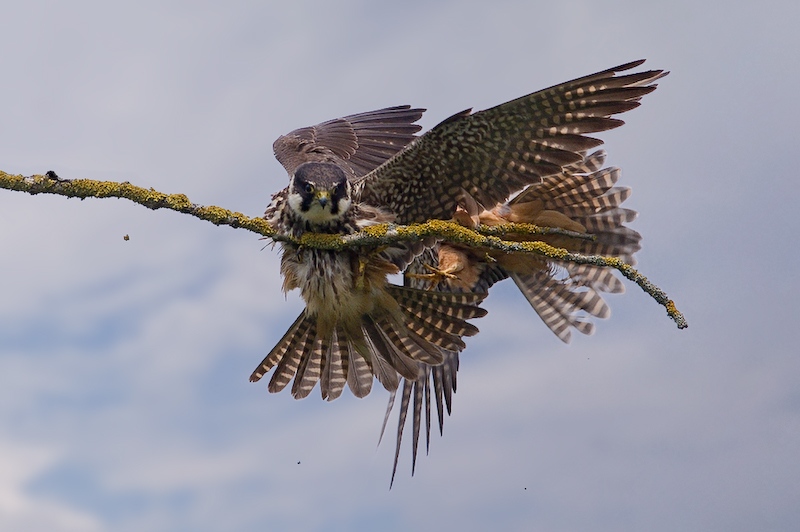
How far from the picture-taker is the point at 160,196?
363cm

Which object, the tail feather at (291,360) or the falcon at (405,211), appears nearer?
the falcon at (405,211)

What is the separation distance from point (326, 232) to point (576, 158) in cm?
140

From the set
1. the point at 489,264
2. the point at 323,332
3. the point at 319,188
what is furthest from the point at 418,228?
the point at 489,264

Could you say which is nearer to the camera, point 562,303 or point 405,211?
point 405,211

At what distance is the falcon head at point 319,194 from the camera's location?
172 inches

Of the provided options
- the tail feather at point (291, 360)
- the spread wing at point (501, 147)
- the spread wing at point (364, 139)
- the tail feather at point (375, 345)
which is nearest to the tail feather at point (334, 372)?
the tail feather at point (375, 345)

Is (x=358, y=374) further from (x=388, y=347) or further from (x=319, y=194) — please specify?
(x=319, y=194)

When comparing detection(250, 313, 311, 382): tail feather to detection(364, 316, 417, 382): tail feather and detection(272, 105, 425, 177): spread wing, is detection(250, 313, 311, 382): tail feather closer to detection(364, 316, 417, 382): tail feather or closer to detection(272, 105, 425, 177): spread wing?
detection(364, 316, 417, 382): tail feather

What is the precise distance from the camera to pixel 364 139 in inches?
289

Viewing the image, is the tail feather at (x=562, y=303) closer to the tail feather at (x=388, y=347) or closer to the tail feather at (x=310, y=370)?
the tail feather at (x=388, y=347)

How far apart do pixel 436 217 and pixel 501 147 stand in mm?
652

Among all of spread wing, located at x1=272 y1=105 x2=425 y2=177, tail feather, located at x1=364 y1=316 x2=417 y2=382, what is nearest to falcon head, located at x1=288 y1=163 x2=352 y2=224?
tail feather, located at x1=364 y1=316 x2=417 y2=382

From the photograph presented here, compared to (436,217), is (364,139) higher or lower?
higher

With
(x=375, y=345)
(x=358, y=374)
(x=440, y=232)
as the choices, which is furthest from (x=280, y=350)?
(x=440, y=232)
